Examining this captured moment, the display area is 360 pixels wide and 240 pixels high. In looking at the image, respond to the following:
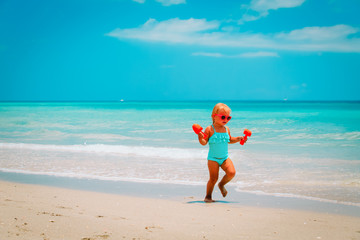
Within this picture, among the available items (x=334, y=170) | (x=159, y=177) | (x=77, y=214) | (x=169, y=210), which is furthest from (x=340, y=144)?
(x=77, y=214)

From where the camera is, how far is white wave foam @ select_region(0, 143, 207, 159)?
10.5 m

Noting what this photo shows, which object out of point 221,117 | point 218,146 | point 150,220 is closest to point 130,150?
point 218,146

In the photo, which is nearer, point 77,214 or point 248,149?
point 77,214

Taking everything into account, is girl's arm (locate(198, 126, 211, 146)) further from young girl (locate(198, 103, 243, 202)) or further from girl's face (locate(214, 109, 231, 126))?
girl's face (locate(214, 109, 231, 126))

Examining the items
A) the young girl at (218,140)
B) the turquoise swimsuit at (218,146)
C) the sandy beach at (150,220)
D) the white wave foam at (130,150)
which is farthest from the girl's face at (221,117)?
the white wave foam at (130,150)

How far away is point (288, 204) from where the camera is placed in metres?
5.19

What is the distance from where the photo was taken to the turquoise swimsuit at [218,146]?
5.14 meters

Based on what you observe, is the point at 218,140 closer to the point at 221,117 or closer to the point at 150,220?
the point at 221,117

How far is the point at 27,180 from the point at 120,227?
13.2 ft

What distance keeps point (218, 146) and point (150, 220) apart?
157cm

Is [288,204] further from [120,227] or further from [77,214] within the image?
[77,214]

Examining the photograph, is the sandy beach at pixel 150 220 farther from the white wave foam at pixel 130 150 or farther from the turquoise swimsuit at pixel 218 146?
the white wave foam at pixel 130 150

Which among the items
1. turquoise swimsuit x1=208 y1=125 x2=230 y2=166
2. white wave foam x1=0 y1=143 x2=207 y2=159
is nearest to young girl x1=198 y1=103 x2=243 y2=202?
turquoise swimsuit x1=208 y1=125 x2=230 y2=166

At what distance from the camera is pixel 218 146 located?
5.16 meters
